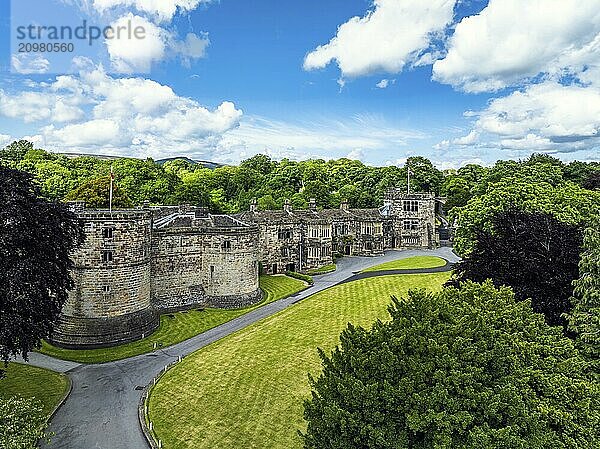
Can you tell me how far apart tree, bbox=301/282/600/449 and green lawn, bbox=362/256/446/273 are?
46.5 metres

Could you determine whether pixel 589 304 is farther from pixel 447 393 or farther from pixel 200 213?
pixel 200 213

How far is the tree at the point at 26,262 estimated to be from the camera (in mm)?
22828

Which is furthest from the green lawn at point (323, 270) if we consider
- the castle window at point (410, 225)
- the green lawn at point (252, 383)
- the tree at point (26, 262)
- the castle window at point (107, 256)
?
the tree at point (26, 262)

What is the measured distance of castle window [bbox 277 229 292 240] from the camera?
62.9m

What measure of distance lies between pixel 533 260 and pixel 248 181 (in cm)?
9095

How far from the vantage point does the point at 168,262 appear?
4447 centimetres

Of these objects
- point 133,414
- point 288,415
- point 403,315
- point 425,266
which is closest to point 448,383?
point 403,315

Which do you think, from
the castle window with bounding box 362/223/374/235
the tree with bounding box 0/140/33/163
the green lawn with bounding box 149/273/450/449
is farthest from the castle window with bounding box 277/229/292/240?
the tree with bounding box 0/140/33/163

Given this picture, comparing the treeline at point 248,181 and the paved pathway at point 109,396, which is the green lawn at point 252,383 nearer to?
the paved pathway at point 109,396

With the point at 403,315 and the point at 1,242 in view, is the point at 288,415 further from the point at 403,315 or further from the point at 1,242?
the point at 1,242

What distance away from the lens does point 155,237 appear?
43.5 metres

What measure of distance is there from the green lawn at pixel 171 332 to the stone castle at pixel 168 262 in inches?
31.7

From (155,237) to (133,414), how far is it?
20272mm

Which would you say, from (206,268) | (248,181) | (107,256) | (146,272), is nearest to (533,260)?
(146,272)
